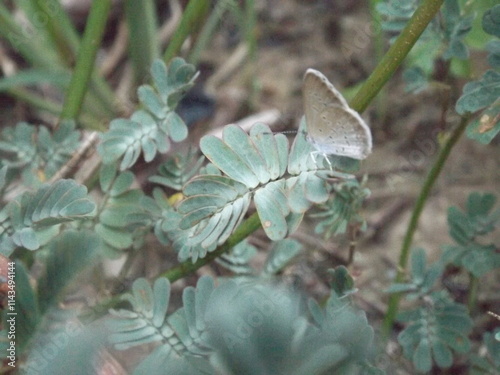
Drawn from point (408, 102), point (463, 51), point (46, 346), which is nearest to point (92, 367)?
point (46, 346)

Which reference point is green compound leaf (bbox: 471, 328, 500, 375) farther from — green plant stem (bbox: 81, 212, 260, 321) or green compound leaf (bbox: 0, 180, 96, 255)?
green compound leaf (bbox: 0, 180, 96, 255)

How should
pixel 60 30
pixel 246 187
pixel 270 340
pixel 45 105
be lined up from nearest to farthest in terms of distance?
pixel 270 340 < pixel 246 187 < pixel 60 30 < pixel 45 105

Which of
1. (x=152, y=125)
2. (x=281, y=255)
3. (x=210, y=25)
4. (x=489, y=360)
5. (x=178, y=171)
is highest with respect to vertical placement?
(x=152, y=125)

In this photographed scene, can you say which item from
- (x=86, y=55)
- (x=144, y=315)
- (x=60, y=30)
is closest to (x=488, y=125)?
(x=144, y=315)

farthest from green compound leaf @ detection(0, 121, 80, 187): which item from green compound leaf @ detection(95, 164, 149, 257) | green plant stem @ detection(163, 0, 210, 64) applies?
green plant stem @ detection(163, 0, 210, 64)

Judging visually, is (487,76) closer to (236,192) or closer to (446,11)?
(446,11)

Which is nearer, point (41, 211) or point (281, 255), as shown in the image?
point (41, 211)

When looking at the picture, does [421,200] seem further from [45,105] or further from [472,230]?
[45,105]
